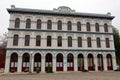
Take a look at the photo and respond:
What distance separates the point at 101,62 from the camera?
30984 mm

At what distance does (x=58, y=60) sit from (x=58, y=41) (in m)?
4.12

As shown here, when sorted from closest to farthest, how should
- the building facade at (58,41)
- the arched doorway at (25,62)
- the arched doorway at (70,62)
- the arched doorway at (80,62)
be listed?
the arched doorway at (25,62)
the building facade at (58,41)
the arched doorway at (70,62)
the arched doorway at (80,62)

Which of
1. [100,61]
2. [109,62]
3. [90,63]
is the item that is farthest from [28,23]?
[109,62]

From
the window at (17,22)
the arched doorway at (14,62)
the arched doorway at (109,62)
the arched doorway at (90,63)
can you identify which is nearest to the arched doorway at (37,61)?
the arched doorway at (14,62)

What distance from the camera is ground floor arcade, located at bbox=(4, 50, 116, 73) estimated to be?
88.9 ft

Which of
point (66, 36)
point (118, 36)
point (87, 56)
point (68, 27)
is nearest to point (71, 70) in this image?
point (87, 56)

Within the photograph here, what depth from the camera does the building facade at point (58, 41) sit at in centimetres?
2770

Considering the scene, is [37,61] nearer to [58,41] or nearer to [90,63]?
[58,41]

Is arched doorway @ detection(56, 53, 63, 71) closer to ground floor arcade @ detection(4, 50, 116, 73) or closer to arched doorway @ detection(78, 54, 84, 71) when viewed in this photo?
ground floor arcade @ detection(4, 50, 116, 73)

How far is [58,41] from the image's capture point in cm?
2947

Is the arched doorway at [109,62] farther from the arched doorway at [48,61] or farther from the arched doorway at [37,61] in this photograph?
the arched doorway at [37,61]

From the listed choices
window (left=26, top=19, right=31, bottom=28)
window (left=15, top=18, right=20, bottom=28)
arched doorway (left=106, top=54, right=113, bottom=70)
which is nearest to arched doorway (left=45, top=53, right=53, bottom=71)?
window (left=26, top=19, right=31, bottom=28)

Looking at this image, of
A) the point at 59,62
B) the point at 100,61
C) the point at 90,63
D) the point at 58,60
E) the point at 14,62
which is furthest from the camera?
the point at 100,61

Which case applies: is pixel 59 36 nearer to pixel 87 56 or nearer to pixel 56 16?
pixel 56 16
